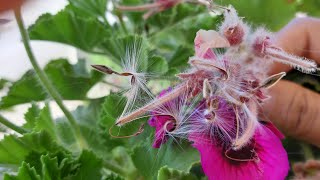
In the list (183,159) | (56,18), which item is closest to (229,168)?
(183,159)

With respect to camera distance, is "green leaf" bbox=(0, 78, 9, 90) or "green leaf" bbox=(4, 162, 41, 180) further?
"green leaf" bbox=(0, 78, 9, 90)

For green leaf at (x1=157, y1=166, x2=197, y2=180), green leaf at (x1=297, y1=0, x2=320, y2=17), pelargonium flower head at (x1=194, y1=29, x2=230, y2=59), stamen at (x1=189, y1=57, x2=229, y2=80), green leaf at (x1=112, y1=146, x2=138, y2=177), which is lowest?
green leaf at (x1=112, y1=146, x2=138, y2=177)

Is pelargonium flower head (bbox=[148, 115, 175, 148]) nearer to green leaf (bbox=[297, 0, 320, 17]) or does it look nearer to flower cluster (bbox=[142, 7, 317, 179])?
flower cluster (bbox=[142, 7, 317, 179])

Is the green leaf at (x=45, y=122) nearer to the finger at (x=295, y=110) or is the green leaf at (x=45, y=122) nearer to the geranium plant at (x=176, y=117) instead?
the geranium plant at (x=176, y=117)

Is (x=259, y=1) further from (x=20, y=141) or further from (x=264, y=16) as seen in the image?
(x=20, y=141)

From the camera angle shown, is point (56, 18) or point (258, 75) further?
point (56, 18)

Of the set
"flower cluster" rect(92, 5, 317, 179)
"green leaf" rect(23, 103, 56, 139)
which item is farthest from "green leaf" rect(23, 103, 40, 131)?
"flower cluster" rect(92, 5, 317, 179)

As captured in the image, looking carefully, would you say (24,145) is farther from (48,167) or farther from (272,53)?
(272,53)
